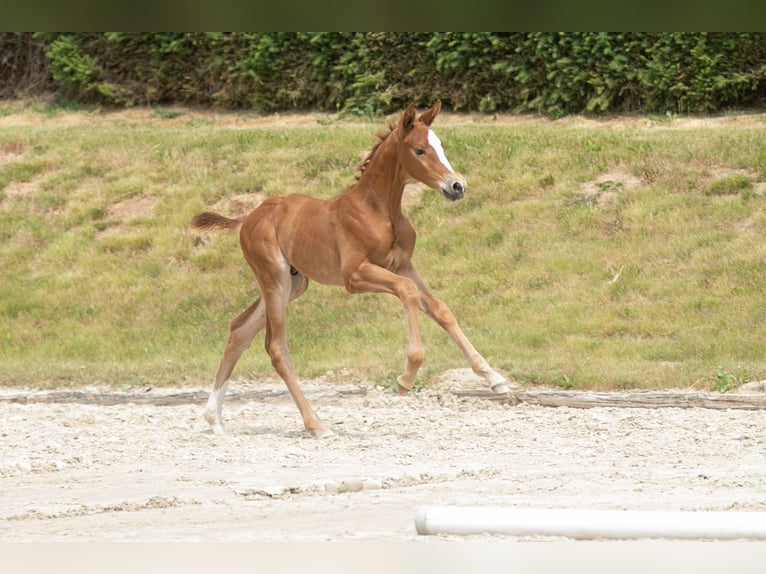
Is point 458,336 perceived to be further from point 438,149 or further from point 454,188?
point 438,149

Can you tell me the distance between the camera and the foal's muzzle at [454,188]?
6.87 meters

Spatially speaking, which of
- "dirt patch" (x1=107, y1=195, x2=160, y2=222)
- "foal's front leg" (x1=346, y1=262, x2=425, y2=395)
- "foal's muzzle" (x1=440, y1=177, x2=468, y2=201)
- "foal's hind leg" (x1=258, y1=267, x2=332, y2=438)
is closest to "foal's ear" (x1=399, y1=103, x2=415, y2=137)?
"foal's muzzle" (x1=440, y1=177, x2=468, y2=201)

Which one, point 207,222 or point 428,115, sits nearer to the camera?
point 428,115

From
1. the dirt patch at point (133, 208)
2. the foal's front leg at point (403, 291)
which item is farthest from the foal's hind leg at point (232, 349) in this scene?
the dirt patch at point (133, 208)

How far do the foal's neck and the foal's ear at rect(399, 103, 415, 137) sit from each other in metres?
0.14

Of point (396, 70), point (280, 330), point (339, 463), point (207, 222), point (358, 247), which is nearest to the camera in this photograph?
point (339, 463)

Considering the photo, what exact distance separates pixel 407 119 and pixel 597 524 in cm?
393

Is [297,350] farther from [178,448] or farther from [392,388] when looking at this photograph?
[178,448]

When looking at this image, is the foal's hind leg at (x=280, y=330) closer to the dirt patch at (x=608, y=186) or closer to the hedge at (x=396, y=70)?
the dirt patch at (x=608, y=186)

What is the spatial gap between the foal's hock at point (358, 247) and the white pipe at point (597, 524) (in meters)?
2.74

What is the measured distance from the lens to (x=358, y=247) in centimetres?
752

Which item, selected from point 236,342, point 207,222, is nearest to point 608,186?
point 207,222

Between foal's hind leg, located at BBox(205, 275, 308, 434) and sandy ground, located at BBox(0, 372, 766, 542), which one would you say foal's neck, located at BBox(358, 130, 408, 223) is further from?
sandy ground, located at BBox(0, 372, 766, 542)

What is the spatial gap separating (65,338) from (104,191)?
3.76 meters
